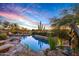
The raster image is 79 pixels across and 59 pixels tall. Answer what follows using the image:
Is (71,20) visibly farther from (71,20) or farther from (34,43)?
(34,43)

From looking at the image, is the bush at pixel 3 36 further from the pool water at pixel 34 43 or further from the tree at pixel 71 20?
the tree at pixel 71 20

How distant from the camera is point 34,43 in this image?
1459 millimetres

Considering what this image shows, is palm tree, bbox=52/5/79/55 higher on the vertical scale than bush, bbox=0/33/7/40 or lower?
higher

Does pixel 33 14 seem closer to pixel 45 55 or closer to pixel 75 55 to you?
pixel 45 55

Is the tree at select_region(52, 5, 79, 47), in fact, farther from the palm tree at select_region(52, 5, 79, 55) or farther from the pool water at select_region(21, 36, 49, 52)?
the pool water at select_region(21, 36, 49, 52)

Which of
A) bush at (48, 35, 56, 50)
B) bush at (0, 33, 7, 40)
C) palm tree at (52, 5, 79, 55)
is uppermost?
palm tree at (52, 5, 79, 55)

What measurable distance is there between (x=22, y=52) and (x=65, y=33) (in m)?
0.42

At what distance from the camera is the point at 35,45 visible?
1458mm

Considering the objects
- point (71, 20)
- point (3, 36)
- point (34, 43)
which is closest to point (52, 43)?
point (34, 43)

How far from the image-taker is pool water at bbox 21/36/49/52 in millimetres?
1458

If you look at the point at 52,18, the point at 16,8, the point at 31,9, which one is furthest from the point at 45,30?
the point at 16,8

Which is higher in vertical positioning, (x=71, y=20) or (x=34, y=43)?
(x=71, y=20)

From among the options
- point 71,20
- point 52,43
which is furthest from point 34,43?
point 71,20

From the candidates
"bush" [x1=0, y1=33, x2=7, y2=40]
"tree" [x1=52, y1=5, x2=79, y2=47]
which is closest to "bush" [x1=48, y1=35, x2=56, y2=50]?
"tree" [x1=52, y1=5, x2=79, y2=47]
